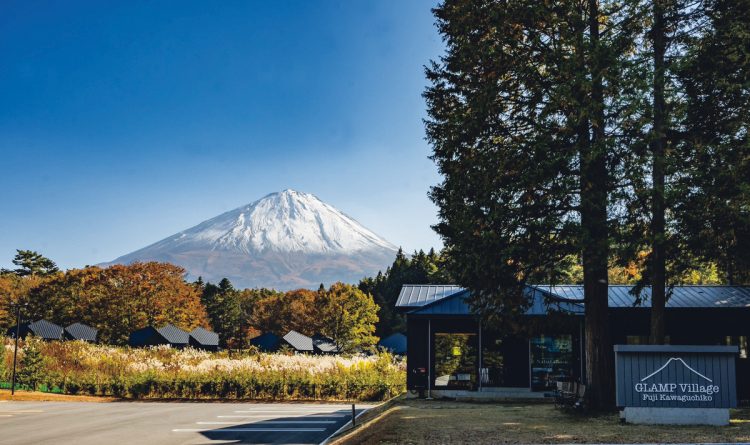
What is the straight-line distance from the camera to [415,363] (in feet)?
76.8

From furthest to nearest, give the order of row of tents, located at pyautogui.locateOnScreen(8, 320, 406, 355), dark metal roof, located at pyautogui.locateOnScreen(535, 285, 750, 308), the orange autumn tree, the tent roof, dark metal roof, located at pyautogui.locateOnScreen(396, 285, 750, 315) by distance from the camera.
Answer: the orange autumn tree
the tent roof
row of tents, located at pyautogui.locateOnScreen(8, 320, 406, 355)
dark metal roof, located at pyautogui.locateOnScreen(396, 285, 750, 315)
dark metal roof, located at pyautogui.locateOnScreen(535, 285, 750, 308)

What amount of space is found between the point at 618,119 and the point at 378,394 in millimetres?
15191

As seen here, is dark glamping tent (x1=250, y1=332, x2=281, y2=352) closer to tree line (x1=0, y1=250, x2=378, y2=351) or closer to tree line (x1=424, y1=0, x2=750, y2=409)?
tree line (x1=0, y1=250, x2=378, y2=351)

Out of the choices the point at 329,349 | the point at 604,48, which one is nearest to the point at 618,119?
the point at 604,48

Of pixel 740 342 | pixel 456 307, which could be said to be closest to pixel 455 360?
pixel 456 307

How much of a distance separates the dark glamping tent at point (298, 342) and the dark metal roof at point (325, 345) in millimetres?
874

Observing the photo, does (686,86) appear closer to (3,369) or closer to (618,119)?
(618,119)

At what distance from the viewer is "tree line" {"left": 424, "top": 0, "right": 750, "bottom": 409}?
46.2ft

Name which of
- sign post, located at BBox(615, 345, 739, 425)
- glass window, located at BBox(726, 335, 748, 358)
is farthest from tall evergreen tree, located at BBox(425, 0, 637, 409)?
glass window, located at BBox(726, 335, 748, 358)

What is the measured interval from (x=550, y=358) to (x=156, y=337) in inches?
1331

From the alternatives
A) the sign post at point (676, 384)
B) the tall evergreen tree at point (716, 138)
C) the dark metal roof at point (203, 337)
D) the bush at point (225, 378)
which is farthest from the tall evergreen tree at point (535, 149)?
the dark metal roof at point (203, 337)

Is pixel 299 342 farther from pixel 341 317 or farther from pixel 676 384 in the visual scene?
pixel 676 384

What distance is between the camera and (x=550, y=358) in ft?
77.1

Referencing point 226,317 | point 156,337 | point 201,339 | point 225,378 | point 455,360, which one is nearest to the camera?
point 455,360
